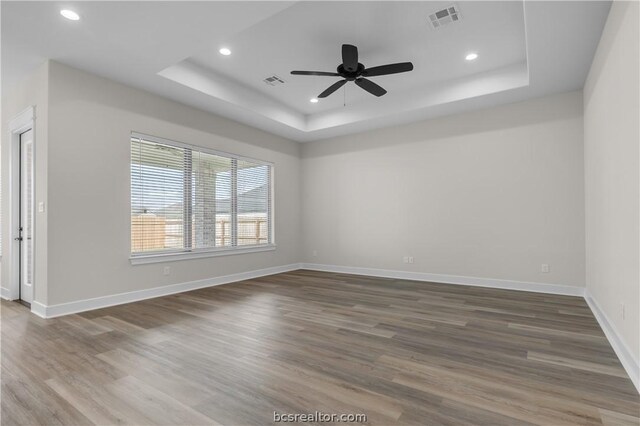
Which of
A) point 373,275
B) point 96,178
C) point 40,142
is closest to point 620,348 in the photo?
point 373,275

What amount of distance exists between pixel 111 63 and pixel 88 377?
3.35 meters

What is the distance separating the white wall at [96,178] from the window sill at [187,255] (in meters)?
0.07

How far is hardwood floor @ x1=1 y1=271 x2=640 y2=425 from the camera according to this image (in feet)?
5.91

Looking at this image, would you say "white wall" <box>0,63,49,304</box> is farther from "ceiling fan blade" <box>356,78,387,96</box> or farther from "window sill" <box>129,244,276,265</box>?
"ceiling fan blade" <box>356,78,387,96</box>

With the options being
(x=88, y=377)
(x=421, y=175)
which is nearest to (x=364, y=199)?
(x=421, y=175)

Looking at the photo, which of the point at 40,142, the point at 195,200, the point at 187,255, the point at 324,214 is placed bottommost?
the point at 187,255

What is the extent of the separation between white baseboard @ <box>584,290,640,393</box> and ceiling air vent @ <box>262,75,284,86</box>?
4786 mm

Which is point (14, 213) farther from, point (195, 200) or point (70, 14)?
point (70, 14)

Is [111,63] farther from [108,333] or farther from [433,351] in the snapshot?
[433,351]

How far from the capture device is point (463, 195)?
5.41 m

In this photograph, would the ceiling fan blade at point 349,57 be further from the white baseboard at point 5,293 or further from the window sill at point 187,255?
the white baseboard at point 5,293

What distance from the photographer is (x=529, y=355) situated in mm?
2523

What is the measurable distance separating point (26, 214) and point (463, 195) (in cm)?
636

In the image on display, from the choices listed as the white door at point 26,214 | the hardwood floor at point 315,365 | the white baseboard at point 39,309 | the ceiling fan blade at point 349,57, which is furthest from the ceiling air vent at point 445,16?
the white baseboard at point 39,309
